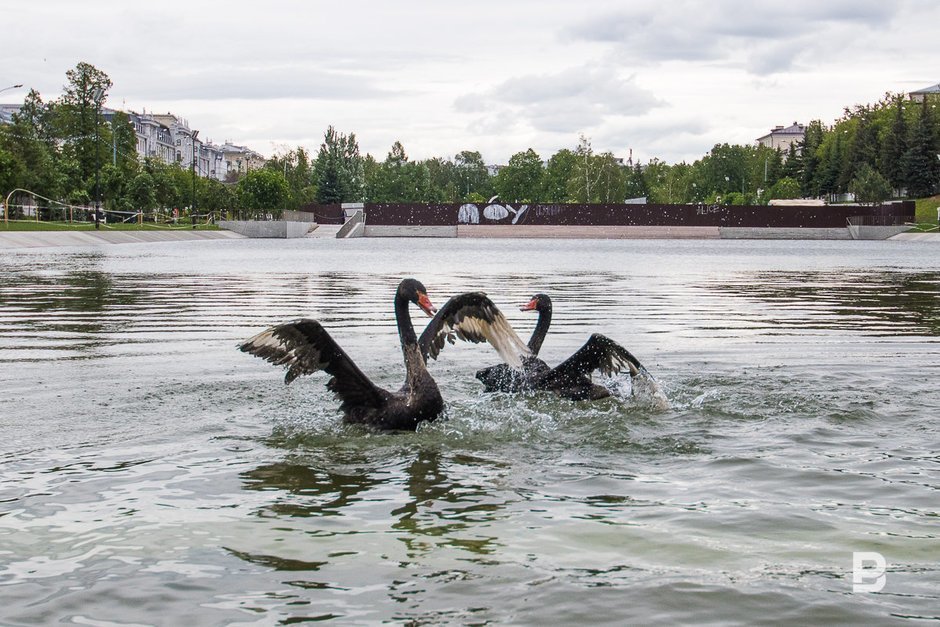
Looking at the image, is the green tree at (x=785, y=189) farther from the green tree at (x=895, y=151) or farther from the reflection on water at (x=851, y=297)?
the reflection on water at (x=851, y=297)

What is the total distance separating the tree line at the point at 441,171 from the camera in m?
77.7

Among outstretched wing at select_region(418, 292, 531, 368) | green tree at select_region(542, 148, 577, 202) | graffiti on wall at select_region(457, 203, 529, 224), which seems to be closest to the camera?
outstretched wing at select_region(418, 292, 531, 368)

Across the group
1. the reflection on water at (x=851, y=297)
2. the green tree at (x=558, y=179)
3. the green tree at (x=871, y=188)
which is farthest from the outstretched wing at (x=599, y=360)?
the green tree at (x=558, y=179)

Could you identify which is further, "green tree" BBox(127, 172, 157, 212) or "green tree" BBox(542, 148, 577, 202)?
"green tree" BBox(542, 148, 577, 202)

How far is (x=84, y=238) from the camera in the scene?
49781mm

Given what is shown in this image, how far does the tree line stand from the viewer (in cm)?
7769

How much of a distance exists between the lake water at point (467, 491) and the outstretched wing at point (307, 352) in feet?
1.36

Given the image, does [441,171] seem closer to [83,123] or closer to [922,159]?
[922,159]

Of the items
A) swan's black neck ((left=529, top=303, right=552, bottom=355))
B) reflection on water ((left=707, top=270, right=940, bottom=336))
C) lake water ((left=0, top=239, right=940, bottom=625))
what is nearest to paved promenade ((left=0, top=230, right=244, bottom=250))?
reflection on water ((left=707, top=270, right=940, bottom=336))

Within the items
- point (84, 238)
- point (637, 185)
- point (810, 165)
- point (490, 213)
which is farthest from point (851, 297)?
point (637, 185)

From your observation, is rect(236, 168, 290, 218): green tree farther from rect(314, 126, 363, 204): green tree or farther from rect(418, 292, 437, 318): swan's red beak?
rect(418, 292, 437, 318): swan's red beak

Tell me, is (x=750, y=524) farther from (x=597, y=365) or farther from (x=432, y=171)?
(x=432, y=171)

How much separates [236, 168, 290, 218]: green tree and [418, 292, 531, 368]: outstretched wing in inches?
3280

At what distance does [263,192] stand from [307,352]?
85463mm
